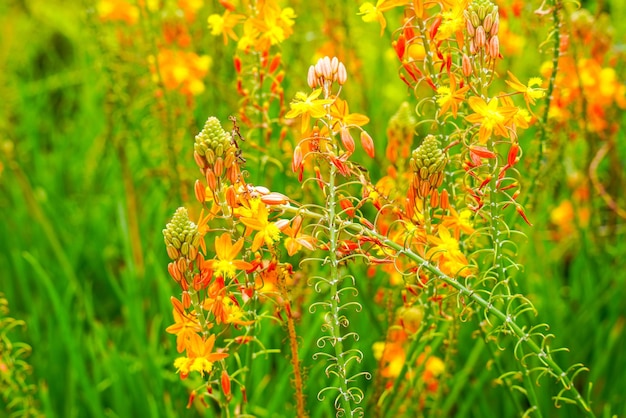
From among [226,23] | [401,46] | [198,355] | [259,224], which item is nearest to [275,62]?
[226,23]

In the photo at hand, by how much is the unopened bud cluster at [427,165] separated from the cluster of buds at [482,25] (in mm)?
188

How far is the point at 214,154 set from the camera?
4.46 feet

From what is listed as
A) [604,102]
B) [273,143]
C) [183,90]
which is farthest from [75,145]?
[604,102]

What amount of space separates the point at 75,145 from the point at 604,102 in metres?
2.78

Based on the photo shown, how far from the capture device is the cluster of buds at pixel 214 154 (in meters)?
1.35

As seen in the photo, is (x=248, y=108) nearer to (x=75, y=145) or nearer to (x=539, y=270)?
(x=539, y=270)

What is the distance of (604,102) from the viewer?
9.20ft

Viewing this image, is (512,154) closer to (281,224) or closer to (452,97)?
(452,97)

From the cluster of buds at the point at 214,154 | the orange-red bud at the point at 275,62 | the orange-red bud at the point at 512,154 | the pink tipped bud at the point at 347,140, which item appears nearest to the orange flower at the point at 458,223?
the orange-red bud at the point at 512,154

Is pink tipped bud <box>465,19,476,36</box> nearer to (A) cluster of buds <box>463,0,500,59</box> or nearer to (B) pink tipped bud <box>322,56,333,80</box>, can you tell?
(A) cluster of buds <box>463,0,500,59</box>

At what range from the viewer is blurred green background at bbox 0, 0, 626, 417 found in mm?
2488

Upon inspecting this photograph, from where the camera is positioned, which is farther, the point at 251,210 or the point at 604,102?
the point at 604,102


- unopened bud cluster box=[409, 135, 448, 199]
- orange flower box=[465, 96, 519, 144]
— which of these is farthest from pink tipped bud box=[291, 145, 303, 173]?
orange flower box=[465, 96, 519, 144]

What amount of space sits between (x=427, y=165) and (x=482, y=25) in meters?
0.27
